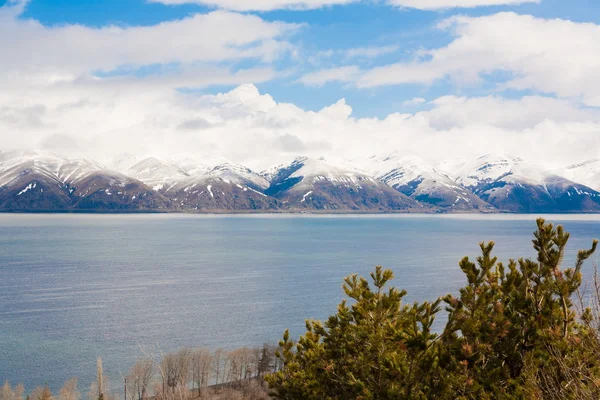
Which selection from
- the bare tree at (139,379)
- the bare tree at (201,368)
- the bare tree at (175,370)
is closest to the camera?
the bare tree at (139,379)

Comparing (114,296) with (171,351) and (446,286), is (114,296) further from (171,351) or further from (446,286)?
(446,286)

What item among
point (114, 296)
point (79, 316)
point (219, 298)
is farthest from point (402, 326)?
point (114, 296)

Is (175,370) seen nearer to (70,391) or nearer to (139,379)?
(139,379)

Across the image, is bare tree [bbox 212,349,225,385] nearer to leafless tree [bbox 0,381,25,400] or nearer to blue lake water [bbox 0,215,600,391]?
blue lake water [bbox 0,215,600,391]

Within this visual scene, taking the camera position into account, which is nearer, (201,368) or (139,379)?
(139,379)

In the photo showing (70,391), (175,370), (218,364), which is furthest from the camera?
(218,364)

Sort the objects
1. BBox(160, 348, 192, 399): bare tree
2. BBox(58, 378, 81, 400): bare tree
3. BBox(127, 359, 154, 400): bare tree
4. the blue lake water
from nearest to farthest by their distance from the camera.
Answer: BBox(58, 378, 81, 400): bare tree < BBox(127, 359, 154, 400): bare tree < BBox(160, 348, 192, 399): bare tree < the blue lake water

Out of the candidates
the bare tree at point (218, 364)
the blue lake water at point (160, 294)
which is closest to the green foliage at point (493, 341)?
the bare tree at point (218, 364)

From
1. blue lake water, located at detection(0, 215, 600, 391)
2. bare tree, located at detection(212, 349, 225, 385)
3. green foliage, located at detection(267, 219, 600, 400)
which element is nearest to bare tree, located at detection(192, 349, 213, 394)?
bare tree, located at detection(212, 349, 225, 385)

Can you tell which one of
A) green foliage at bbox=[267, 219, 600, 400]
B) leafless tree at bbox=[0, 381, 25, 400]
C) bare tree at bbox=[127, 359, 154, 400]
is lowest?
bare tree at bbox=[127, 359, 154, 400]

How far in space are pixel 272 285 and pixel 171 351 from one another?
45416 millimetres

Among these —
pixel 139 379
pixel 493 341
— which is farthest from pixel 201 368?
pixel 493 341

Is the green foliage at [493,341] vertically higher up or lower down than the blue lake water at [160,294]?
higher up

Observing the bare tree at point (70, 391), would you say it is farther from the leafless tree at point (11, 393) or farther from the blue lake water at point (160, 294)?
the leafless tree at point (11, 393)
